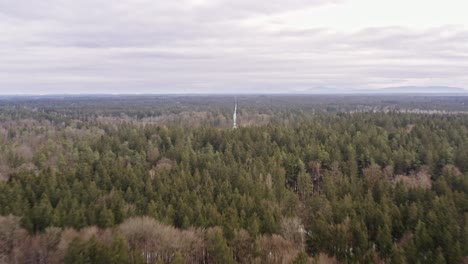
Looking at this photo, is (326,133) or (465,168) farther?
(326,133)

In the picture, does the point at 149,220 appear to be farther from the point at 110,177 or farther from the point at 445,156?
the point at 445,156

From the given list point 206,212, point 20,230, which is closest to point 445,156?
point 206,212

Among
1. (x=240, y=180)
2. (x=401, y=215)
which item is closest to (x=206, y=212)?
(x=240, y=180)

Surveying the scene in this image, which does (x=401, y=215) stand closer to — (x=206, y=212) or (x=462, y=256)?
(x=462, y=256)

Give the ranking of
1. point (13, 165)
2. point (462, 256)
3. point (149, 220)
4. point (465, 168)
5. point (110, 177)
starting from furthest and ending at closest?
point (13, 165)
point (465, 168)
point (110, 177)
point (149, 220)
point (462, 256)

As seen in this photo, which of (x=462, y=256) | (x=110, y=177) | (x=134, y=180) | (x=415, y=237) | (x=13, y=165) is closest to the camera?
(x=462, y=256)

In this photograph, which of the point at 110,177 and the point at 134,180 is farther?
the point at 110,177

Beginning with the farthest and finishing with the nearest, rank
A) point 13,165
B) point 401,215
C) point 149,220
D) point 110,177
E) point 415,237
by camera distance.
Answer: point 13,165, point 110,177, point 401,215, point 149,220, point 415,237

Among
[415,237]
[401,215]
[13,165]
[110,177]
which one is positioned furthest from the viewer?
[13,165]
